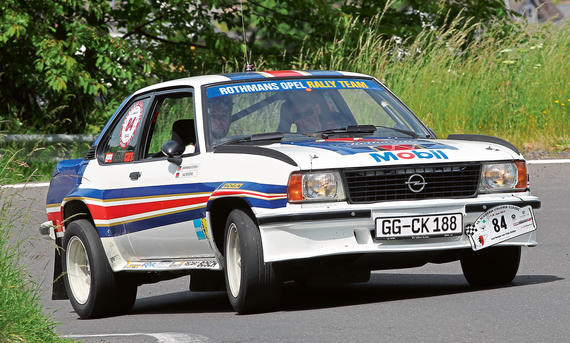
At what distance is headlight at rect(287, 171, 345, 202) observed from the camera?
7.16 m

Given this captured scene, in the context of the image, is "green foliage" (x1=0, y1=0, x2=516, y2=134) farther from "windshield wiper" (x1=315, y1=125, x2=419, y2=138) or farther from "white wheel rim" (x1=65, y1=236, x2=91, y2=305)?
"windshield wiper" (x1=315, y1=125, x2=419, y2=138)

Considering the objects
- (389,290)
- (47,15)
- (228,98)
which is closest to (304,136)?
(228,98)

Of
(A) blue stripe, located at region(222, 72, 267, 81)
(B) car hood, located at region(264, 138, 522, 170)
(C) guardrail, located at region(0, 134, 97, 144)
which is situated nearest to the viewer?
(B) car hood, located at region(264, 138, 522, 170)

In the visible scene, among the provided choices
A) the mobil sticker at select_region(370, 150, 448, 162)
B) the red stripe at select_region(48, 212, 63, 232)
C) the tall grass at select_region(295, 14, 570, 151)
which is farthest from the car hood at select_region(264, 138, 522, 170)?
the tall grass at select_region(295, 14, 570, 151)

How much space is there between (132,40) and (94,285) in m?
12.3

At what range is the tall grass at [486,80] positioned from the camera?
16734 millimetres

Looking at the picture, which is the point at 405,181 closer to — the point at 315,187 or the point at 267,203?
the point at 315,187

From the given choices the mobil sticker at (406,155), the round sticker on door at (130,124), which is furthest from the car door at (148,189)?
the mobil sticker at (406,155)

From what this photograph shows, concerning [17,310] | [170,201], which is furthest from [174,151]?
[17,310]

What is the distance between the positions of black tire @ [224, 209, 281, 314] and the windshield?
81cm

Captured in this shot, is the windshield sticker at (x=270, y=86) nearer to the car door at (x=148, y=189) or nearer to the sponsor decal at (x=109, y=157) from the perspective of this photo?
the car door at (x=148, y=189)

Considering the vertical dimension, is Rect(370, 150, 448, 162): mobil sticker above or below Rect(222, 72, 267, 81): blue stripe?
below

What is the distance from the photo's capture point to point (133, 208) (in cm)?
848

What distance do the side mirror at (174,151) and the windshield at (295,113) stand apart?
0.73 feet
